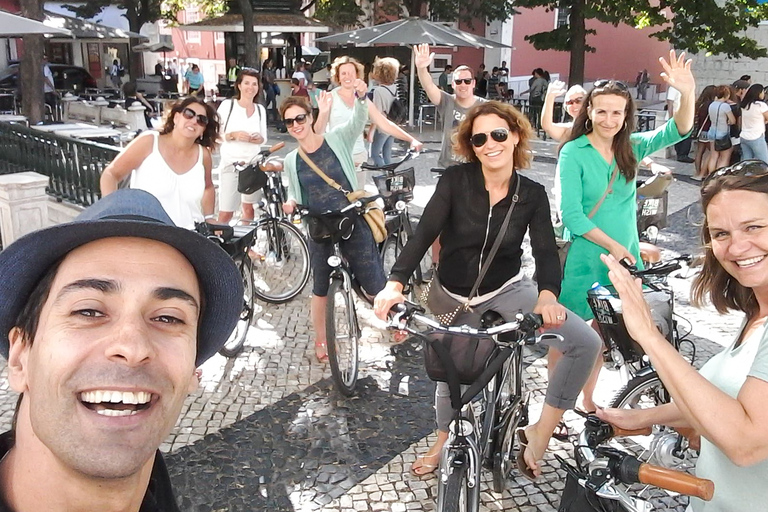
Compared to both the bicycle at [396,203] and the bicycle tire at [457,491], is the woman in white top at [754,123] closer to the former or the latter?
the bicycle at [396,203]

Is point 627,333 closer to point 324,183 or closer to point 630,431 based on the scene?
point 630,431

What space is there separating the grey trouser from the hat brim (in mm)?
1882

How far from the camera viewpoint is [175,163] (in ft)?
15.1

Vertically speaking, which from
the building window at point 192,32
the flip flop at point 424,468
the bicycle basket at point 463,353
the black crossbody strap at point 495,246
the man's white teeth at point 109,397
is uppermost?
the building window at point 192,32

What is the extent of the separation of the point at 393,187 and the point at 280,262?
4.46 feet

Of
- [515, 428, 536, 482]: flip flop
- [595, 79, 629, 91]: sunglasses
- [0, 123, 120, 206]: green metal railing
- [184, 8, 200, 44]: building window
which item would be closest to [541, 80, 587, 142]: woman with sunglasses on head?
[595, 79, 629, 91]: sunglasses

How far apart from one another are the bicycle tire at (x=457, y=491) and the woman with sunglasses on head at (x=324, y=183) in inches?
A: 88.6

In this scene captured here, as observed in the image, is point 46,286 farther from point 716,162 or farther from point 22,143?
point 716,162

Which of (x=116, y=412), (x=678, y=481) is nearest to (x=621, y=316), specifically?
(x=678, y=481)

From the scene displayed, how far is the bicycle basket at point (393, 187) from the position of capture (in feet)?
20.7

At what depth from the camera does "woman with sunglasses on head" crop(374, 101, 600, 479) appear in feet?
10.9

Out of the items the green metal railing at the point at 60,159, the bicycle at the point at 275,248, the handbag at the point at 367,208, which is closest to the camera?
the handbag at the point at 367,208

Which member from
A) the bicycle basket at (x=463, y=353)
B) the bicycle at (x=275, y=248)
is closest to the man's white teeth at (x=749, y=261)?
the bicycle basket at (x=463, y=353)

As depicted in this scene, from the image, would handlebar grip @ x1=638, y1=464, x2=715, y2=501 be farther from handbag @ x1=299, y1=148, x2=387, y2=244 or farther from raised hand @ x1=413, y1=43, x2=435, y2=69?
raised hand @ x1=413, y1=43, x2=435, y2=69
